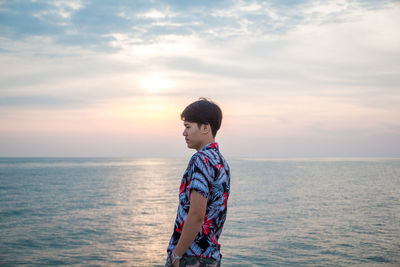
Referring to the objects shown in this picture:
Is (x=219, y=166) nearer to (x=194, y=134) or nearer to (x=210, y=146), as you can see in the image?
(x=210, y=146)

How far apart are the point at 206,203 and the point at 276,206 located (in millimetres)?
30040

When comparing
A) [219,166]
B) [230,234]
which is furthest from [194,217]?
[230,234]

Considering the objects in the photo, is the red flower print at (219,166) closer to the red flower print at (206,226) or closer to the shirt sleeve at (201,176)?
the shirt sleeve at (201,176)

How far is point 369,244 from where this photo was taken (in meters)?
16.5

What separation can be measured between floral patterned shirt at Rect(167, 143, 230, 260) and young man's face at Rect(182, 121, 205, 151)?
0.29ft

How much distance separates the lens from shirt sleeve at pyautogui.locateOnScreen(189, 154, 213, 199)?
2514 millimetres

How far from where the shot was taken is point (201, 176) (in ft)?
8.32

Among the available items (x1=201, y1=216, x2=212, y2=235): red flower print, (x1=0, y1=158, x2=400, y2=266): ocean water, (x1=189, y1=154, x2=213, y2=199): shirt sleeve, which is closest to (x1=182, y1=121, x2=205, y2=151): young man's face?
(x1=189, y1=154, x2=213, y2=199): shirt sleeve

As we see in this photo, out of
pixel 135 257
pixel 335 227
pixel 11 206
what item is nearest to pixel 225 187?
pixel 135 257

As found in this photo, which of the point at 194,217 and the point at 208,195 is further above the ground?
the point at 208,195

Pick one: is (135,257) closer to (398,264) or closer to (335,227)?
(398,264)

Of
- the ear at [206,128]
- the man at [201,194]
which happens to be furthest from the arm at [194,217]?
the ear at [206,128]

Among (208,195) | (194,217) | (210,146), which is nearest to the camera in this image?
(194,217)

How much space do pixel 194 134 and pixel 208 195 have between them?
50cm
